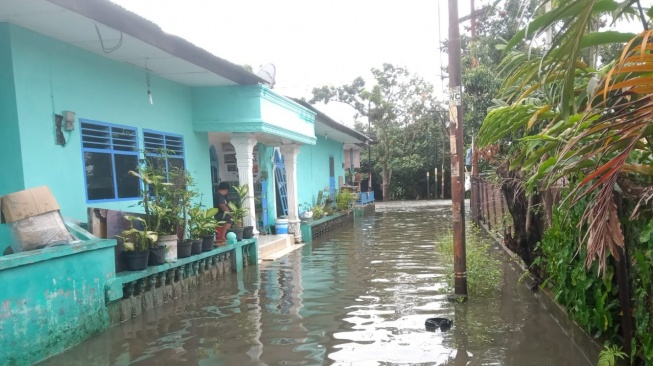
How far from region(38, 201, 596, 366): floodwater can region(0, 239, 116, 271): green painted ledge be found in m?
1.03

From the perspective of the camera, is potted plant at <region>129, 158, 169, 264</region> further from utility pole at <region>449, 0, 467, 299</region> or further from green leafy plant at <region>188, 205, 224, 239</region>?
utility pole at <region>449, 0, 467, 299</region>

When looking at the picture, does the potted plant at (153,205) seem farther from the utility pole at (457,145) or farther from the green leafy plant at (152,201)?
the utility pole at (457,145)

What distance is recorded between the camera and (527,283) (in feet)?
24.1

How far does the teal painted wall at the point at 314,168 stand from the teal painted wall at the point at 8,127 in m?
11.4

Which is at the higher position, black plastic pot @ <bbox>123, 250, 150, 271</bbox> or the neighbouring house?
the neighbouring house

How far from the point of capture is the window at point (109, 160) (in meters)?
7.37

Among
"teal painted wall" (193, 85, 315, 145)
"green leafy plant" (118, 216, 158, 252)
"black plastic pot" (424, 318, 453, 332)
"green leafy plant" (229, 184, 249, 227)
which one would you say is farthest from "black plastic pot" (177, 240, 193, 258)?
"black plastic pot" (424, 318, 453, 332)

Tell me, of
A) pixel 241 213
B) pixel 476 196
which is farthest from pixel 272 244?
pixel 476 196

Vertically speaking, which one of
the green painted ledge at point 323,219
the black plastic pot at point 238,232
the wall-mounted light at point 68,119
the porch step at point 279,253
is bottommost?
the porch step at point 279,253

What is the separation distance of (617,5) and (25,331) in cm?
548

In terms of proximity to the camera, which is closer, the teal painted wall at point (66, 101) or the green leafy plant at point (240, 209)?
the teal painted wall at point (66, 101)

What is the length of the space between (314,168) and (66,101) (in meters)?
13.3

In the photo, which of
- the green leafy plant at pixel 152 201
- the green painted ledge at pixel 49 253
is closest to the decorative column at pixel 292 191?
the green leafy plant at pixel 152 201

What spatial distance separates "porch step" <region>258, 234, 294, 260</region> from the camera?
11320 mm
